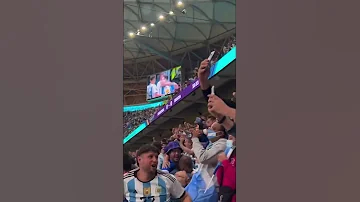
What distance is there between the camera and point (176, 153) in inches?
94.6

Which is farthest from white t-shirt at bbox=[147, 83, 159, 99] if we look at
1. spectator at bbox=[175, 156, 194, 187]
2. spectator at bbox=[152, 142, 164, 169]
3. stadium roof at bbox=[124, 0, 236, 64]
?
spectator at bbox=[175, 156, 194, 187]

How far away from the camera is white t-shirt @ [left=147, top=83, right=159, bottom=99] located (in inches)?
92.9

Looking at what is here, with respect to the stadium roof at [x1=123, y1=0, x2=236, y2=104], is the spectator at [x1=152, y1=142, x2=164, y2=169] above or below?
below

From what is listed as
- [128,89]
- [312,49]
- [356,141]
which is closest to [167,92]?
[128,89]

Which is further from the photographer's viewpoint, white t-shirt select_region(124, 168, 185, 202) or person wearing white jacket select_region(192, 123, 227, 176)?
person wearing white jacket select_region(192, 123, 227, 176)

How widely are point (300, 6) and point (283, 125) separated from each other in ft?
2.24

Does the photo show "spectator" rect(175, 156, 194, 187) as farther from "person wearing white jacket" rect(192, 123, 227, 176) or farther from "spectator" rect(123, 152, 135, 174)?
"spectator" rect(123, 152, 135, 174)

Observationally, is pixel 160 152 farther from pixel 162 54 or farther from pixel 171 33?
pixel 171 33

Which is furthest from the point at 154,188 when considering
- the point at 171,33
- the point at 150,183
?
the point at 171,33

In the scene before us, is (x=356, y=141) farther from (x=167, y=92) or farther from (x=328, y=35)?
(x=167, y=92)

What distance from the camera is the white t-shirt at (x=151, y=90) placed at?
2.36 meters

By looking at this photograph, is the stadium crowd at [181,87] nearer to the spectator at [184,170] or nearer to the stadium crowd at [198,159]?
the stadium crowd at [198,159]

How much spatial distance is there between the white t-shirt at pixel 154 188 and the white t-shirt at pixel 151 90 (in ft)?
1.32

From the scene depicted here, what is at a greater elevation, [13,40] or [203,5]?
[203,5]
